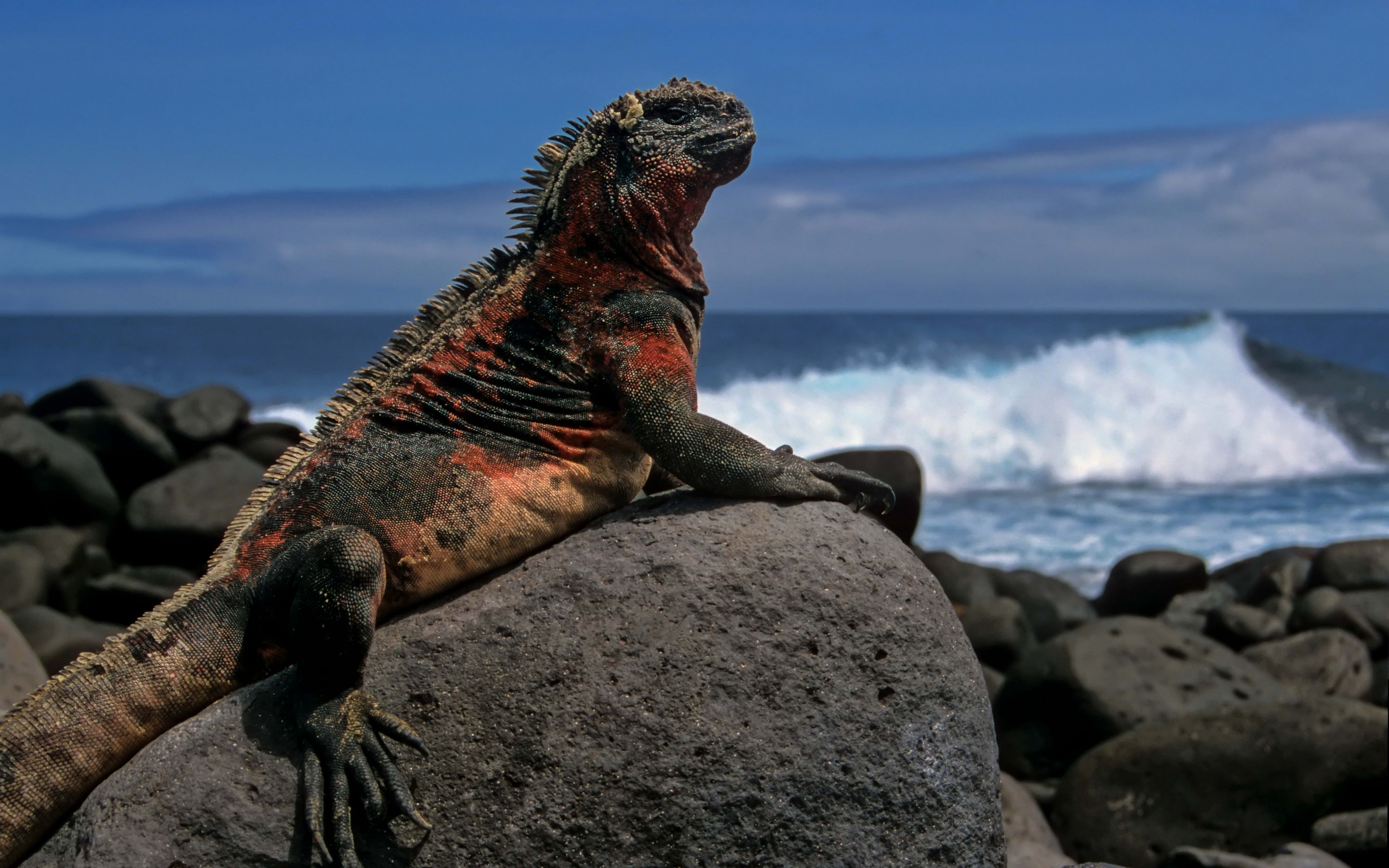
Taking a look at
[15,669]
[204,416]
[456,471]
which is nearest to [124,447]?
[204,416]

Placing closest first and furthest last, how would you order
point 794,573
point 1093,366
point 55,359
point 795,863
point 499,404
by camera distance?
point 795,863 < point 794,573 < point 499,404 < point 1093,366 < point 55,359

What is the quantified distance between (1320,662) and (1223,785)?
3.38 metres

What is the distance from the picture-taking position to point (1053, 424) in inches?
840

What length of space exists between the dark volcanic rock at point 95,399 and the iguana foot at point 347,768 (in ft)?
35.8

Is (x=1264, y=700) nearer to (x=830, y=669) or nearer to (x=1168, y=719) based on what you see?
(x=1168, y=719)

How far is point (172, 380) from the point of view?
1524 inches

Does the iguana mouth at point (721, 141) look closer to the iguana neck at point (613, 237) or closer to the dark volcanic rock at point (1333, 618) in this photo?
the iguana neck at point (613, 237)

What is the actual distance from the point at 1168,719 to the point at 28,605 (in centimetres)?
805

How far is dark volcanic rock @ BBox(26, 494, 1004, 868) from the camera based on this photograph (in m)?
3.46

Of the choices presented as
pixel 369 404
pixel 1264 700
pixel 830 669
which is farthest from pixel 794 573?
pixel 1264 700

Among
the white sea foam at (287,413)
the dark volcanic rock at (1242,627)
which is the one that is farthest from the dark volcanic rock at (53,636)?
the white sea foam at (287,413)

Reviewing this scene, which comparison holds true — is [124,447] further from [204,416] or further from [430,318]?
[430,318]

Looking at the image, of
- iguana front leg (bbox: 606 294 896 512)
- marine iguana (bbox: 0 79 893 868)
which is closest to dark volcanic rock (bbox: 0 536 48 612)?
marine iguana (bbox: 0 79 893 868)

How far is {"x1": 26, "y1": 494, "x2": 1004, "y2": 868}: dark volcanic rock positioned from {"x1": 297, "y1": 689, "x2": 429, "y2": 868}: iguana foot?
0.29ft
